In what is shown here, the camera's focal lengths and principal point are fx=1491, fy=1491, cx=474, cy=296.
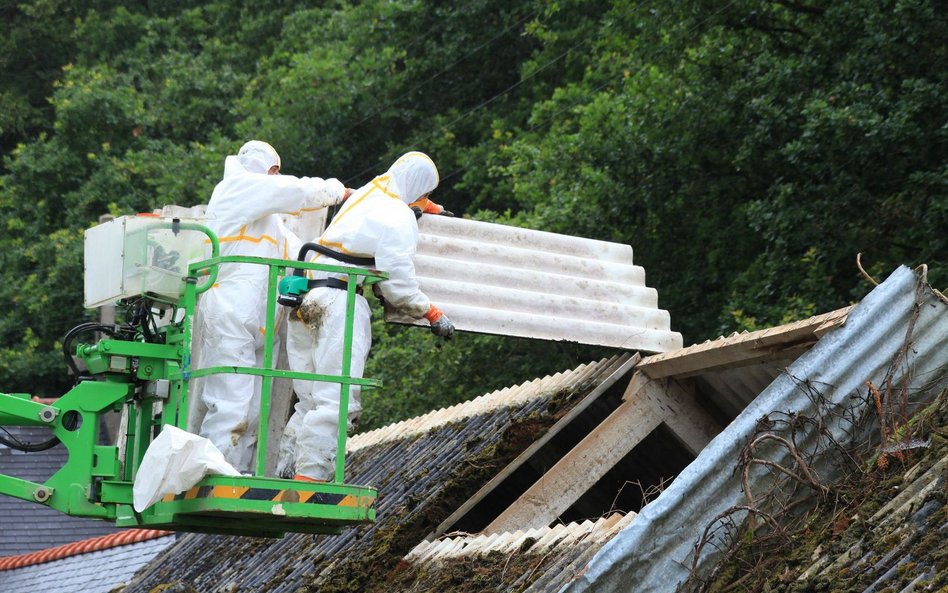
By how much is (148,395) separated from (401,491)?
10.4 feet

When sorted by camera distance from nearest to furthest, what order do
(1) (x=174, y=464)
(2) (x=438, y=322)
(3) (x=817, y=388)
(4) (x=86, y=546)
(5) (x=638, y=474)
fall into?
(3) (x=817, y=388), (1) (x=174, y=464), (2) (x=438, y=322), (5) (x=638, y=474), (4) (x=86, y=546)

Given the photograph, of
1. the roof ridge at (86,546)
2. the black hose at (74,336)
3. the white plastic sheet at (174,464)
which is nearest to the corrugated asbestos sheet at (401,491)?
the white plastic sheet at (174,464)

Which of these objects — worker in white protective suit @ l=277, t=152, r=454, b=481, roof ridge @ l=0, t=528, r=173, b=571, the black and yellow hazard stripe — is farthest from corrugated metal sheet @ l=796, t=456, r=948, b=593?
roof ridge @ l=0, t=528, r=173, b=571

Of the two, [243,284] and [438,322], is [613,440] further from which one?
[243,284]

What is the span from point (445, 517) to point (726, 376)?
2.04 meters

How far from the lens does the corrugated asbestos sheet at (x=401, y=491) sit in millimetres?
9531

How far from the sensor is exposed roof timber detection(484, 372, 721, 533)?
9000 millimetres

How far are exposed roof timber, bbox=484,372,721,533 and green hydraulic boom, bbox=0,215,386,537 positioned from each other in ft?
4.97

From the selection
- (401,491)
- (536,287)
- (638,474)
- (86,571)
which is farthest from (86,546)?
(536,287)

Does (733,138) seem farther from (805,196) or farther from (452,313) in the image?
(452,313)

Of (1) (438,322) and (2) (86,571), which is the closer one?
(1) (438,322)

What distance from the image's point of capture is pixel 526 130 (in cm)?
2891

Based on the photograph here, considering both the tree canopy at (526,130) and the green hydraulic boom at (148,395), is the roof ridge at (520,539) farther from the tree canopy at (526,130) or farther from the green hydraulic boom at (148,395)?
the tree canopy at (526,130)

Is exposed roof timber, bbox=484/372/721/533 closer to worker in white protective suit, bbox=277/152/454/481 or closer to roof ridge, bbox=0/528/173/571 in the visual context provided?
worker in white protective suit, bbox=277/152/454/481
